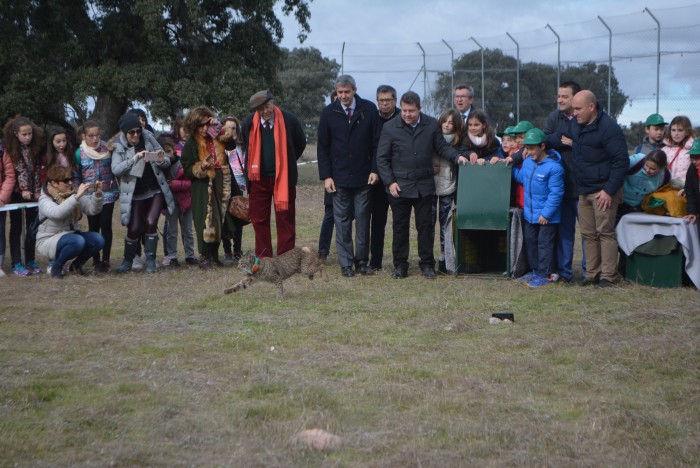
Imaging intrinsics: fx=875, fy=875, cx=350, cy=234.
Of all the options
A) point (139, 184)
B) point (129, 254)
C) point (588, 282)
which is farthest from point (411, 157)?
point (129, 254)

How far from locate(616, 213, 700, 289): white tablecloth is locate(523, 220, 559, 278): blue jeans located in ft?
2.31

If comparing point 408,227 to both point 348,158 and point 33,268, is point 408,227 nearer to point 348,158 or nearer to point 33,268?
point 348,158

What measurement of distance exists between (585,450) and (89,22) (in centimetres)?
2314

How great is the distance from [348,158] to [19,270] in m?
4.21

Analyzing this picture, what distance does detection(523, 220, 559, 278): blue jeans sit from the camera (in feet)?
30.8

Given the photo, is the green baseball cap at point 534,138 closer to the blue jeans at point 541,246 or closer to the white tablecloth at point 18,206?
the blue jeans at point 541,246

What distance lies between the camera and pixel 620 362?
612cm

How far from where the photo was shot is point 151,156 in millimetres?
10422

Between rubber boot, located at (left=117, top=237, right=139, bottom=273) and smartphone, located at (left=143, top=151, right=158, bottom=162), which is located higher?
smartphone, located at (left=143, top=151, right=158, bottom=162)

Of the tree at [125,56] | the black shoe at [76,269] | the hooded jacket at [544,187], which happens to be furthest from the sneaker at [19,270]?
the tree at [125,56]

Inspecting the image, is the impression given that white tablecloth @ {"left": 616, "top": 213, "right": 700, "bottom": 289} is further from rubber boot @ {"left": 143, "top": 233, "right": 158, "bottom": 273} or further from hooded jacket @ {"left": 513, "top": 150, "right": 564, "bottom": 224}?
rubber boot @ {"left": 143, "top": 233, "right": 158, "bottom": 273}

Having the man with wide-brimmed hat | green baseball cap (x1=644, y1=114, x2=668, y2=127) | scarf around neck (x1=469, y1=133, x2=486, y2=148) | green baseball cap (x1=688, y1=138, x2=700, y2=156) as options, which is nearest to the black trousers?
scarf around neck (x1=469, y1=133, x2=486, y2=148)

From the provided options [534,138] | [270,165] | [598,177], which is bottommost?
[598,177]

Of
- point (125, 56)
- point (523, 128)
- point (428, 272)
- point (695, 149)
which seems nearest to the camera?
point (695, 149)
